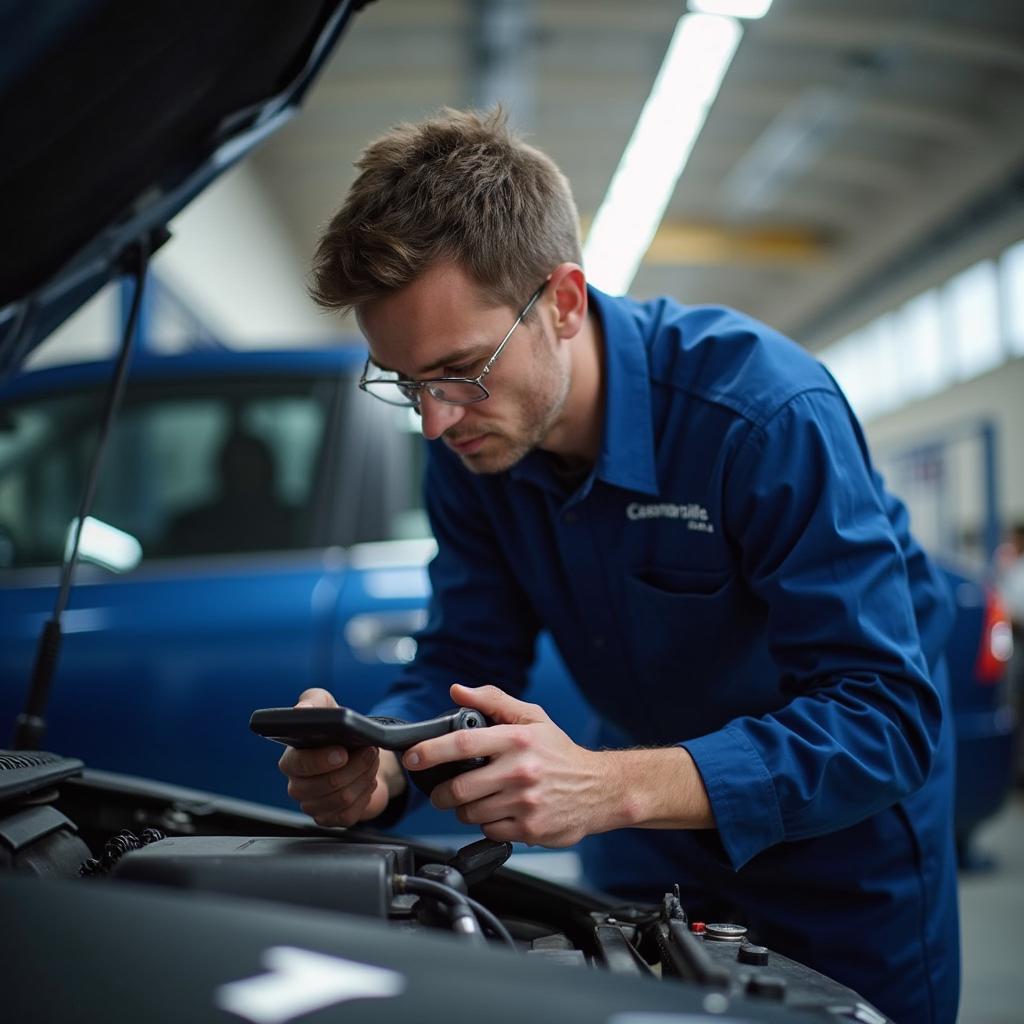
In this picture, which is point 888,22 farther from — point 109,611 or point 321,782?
point 321,782

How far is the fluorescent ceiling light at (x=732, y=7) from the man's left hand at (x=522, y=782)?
14.3 ft

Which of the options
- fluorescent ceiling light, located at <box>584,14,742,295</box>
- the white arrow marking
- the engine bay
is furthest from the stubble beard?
fluorescent ceiling light, located at <box>584,14,742,295</box>

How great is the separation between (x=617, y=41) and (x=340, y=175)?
3.01 m

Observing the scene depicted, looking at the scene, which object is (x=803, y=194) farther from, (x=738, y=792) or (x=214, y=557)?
(x=738, y=792)

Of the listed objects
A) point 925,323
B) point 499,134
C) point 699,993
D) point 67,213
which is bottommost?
point 699,993

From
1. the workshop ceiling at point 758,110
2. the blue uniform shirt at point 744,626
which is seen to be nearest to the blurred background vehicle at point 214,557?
the blue uniform shirt at point 744,626

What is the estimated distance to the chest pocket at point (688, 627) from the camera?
1.29 meters

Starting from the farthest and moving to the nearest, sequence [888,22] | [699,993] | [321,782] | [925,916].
A: 1. [888,22]
2. [925,916]
3. [321,782]
4. [699,993]

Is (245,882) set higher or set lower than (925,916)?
higher

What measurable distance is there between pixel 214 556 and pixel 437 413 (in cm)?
133

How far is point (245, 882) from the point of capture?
818mm

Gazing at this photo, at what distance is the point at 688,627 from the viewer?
1311 millimetres

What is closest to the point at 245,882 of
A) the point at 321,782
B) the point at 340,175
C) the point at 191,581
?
the point at 321,782

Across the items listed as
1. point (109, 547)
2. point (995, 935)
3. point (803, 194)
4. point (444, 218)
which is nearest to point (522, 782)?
point (444, 218)
